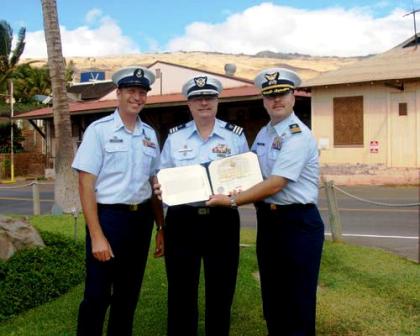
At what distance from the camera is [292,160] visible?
3.88 m

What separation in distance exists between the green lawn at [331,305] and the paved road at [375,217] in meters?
1.51

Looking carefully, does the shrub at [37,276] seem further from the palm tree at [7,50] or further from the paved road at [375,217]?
the palm tree at [7,50]

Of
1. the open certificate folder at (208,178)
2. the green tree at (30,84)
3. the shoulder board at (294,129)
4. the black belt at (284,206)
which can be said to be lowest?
the black belt at (284,206)

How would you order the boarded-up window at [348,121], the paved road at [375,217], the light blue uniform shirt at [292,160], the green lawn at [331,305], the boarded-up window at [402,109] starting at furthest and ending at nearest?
1. the boarded-up window at [348,121]
2. the boarded-up window at [402,109]
3. the paved road at [375,217]
4. the green lawn at [331,305]
5. the light blue uniform shirt at [292,160]

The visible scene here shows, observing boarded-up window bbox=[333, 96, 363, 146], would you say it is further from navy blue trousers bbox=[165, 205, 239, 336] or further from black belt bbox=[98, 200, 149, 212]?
black belt bbox=[98, 200, 149, 212]

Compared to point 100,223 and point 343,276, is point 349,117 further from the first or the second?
point 100,223

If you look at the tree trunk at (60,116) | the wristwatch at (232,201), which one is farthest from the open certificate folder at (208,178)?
the tree trunk at (60,116)

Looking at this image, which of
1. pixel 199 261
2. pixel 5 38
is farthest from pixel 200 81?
pixel 5 38

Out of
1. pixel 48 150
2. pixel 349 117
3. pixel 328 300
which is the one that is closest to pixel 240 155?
pixel 328 300

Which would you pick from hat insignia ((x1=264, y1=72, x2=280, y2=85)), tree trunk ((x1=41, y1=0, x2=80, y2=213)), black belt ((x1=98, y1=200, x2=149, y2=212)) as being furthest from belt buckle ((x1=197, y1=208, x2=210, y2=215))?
tree trunk ((x1=41, y1=0, x2=80, y2=213))

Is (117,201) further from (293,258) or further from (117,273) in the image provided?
(293,258)

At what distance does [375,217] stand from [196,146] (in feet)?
30.9

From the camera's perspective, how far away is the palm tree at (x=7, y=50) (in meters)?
33.6

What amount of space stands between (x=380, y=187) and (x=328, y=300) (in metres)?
15.6
